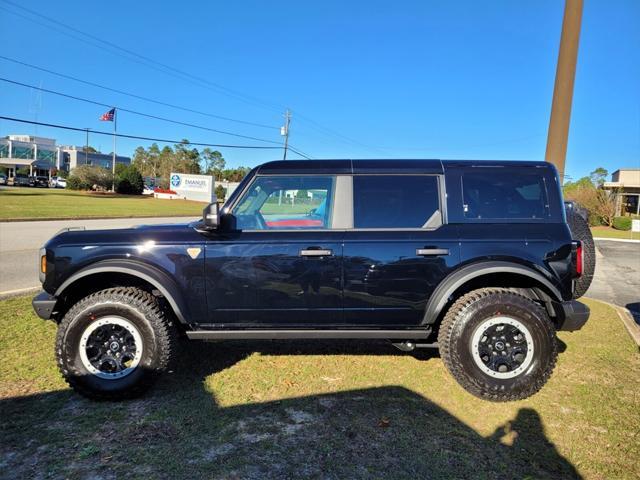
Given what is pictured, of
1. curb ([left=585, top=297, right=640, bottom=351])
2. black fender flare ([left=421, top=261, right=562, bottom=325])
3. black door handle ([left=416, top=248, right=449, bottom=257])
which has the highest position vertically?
black door handle ([left=416, top=248, right=449, bottom=257])

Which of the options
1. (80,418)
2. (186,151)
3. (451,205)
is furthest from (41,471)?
(186,151)

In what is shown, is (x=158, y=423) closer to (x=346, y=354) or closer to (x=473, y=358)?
(x=346, y=354)

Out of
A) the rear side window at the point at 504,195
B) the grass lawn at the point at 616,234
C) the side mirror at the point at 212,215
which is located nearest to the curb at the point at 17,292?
the side mirror at the point at 212,215

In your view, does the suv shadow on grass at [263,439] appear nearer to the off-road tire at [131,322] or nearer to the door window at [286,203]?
the off-road tire at [131,322]

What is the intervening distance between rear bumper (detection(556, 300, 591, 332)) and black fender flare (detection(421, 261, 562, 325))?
105mm

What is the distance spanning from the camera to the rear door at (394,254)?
3.73 meters

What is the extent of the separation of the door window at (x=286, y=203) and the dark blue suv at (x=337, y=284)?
4cm

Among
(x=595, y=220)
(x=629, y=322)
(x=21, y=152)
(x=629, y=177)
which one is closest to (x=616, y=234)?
(x=595, y=220)

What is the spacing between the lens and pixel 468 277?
3.72 m

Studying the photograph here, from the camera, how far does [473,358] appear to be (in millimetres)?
3734

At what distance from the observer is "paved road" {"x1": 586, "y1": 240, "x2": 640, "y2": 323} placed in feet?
26.4

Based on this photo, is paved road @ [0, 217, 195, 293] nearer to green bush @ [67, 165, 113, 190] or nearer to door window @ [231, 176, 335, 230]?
door window @ [231, 176, 335, 230]

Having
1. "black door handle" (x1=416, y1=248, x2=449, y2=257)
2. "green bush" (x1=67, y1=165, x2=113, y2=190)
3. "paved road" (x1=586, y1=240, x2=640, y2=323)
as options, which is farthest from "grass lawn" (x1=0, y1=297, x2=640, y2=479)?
"green bush" (x1=67, y1=165, x2=113, y2=190)

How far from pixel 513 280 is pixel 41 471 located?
377 centimetres
